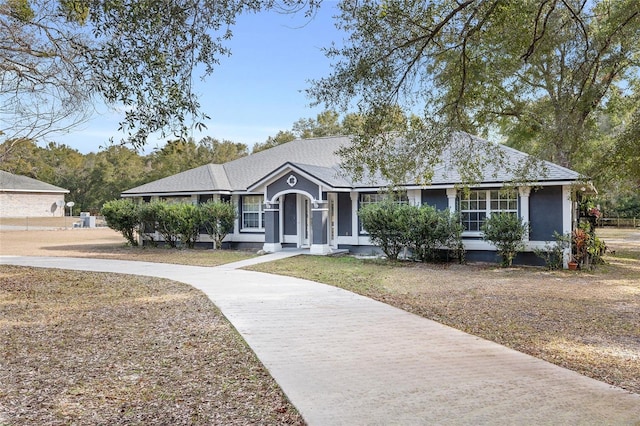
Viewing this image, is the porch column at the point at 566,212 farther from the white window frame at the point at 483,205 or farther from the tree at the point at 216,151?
the tree at the point at 216,151

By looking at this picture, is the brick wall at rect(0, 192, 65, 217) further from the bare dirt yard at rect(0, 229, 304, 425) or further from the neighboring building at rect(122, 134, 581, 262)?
the bare dirt yard at rect(0, 229, 304, 425)

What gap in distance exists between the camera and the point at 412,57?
26.2 ft

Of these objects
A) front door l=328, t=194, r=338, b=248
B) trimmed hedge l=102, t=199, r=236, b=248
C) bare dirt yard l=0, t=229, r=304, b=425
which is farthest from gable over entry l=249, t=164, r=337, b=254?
bare dirt yard l=0, t=229, r=304, b=425

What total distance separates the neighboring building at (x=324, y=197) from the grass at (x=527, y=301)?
70.8 inches

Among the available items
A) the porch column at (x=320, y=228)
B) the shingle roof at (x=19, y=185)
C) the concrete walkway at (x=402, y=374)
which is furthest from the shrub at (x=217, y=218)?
the shingle roof at (x=19, y=185)

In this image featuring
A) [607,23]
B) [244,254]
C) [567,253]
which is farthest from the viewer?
[244,254]

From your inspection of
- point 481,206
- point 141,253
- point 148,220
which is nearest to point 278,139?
point 148,220

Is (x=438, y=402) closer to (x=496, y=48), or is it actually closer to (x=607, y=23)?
(x=496, y=48)

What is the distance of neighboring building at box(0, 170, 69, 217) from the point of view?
47.6 m

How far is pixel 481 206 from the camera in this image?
711 inches

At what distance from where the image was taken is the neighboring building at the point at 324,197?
55.4ft

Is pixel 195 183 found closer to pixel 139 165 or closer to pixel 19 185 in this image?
pixel 19 185

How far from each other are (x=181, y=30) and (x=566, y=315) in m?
8.20

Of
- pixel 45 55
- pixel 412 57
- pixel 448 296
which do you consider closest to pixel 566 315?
pixel 448 296
